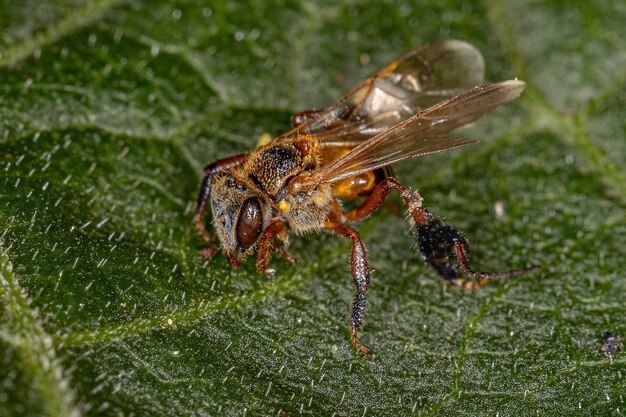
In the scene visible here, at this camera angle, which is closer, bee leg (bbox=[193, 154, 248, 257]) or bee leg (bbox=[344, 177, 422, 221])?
bee leg (bbox=[344, 177, 422, 221])

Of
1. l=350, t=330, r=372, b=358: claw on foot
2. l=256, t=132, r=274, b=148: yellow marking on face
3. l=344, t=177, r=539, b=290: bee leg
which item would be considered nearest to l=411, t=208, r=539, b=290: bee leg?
l=344, t=177, r=539, b=290: bee leg

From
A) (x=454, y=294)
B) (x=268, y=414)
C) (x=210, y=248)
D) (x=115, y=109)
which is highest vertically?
(x=115, y=109)

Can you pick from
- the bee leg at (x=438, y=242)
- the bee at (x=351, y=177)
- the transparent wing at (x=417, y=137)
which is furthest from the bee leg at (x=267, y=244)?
the bee leg at (x=438, y=242)

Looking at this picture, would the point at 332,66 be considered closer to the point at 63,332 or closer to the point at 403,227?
the point at 403,227

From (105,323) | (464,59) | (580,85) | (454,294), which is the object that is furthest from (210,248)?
(580,85)

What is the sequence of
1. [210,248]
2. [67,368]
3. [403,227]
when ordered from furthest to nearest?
1. [403,227]
2. [210,248]
3. [67,368]

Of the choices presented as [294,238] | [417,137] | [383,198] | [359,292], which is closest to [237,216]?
[294,238]

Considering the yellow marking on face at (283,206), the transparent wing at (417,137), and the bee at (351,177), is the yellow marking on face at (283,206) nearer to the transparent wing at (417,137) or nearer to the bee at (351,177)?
the bee at (351,177)

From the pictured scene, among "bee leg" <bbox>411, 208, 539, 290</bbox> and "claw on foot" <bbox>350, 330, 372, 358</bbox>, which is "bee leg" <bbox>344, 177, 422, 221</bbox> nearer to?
"bee leg" <bbox>411, 208, 539, 290</bbox>
